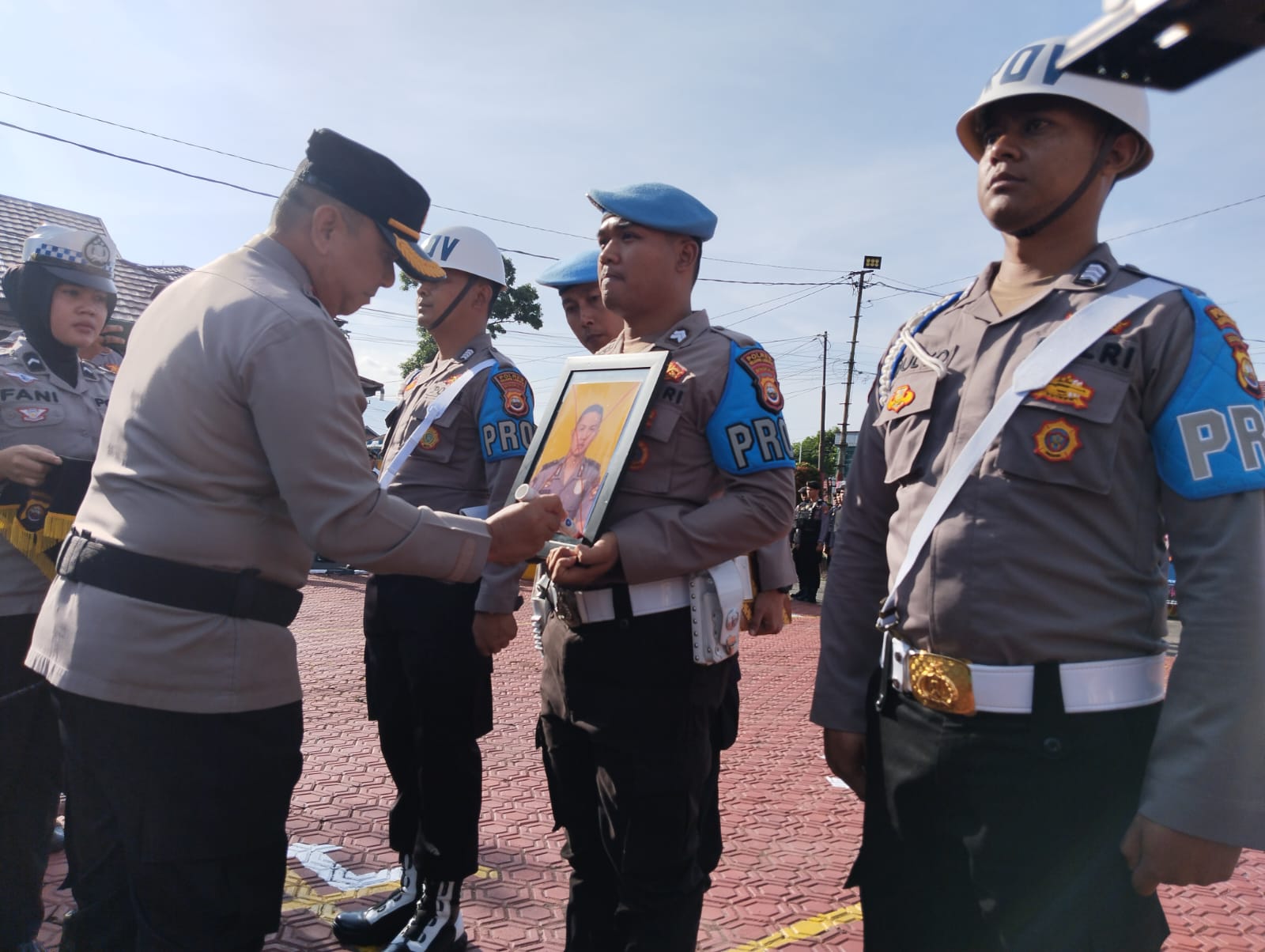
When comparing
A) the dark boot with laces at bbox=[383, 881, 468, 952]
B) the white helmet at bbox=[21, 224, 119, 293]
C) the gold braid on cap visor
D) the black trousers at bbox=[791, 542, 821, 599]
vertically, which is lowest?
Answer: the dark boot with laces at bbox=[383, 881, 468, 952]

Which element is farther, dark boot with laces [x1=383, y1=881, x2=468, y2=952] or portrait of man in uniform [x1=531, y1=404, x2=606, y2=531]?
dark boot with laces [x1=383, y1=881, x2=468, y2=952]

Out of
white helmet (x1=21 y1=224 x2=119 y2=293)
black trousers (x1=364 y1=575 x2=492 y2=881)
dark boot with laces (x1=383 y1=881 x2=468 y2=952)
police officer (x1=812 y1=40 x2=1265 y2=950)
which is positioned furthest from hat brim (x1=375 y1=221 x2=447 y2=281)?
dark boot with laces (x1=383 y1=881 x2=468 y2=952)

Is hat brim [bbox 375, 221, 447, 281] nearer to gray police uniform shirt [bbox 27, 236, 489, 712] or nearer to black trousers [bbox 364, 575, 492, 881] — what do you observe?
gray police uniform shirt [bbox 27, 236, 489, 712]

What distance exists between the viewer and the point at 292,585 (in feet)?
7.68

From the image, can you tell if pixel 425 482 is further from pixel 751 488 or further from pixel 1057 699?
pixel 1057 699

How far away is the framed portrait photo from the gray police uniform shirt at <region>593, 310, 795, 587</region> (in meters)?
0.05

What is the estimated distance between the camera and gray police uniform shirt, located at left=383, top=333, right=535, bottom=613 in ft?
11.9

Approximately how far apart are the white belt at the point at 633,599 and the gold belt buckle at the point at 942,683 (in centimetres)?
87

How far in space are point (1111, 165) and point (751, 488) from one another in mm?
1236

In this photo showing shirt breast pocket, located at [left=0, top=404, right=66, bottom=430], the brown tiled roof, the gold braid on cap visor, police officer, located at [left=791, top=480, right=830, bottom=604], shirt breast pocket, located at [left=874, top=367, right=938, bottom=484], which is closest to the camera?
shirt breast pocket, located at [left=874, top=367, right=938, bottom=484]

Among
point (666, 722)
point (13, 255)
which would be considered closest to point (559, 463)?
point (666, 722)

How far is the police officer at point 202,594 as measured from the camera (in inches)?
81.9

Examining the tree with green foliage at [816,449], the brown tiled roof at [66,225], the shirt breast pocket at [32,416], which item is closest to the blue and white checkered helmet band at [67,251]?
the shirt breast pocket at [32,416]

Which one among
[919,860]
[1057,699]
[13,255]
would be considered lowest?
[919,860]
